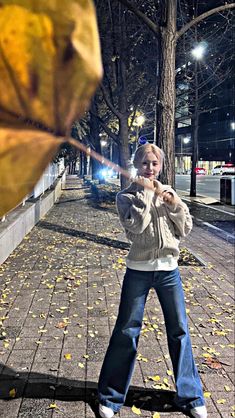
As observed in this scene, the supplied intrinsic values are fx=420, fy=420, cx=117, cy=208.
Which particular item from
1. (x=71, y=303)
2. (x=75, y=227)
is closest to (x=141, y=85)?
(x=75, y=227)

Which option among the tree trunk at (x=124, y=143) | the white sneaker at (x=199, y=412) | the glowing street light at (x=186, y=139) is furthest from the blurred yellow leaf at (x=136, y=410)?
the glowing street light at (x=186, y=139)

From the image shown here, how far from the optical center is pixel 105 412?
10.5ft

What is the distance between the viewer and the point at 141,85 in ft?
63.1

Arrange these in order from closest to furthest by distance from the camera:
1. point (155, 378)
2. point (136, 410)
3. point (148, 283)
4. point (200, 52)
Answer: point (148, 283) < point (136, 410) < point (155, 378) < point (200, 52)

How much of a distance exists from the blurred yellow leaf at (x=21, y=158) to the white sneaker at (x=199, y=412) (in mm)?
3059

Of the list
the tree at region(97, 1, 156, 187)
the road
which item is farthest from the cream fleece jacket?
the road

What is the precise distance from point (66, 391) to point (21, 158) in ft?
11.1

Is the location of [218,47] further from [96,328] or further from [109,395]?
[109,395]

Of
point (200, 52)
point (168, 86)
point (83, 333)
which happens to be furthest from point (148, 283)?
point (200, 52)

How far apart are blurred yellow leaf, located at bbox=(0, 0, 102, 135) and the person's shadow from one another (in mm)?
3175

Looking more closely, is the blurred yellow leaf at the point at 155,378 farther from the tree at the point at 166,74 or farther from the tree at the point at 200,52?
the tree at the point at 200,52

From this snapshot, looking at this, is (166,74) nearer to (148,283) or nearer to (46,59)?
(148,283)

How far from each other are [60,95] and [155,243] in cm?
243

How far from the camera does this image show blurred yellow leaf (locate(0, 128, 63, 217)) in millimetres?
598
